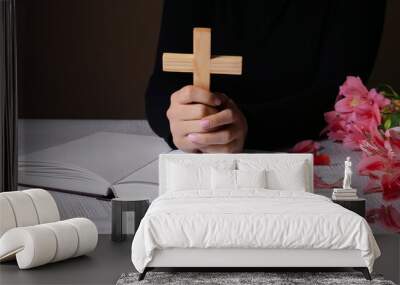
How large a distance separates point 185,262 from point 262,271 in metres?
0.46

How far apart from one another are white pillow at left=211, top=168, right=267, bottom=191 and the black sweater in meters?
0.43

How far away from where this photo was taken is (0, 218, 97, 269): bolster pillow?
3.99 metres

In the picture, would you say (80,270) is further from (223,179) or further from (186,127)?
(186,127)

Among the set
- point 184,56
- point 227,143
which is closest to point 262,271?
point 227,143

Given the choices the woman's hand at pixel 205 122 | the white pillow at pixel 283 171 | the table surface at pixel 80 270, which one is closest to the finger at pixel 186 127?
the woman's hand at pixel 205 122

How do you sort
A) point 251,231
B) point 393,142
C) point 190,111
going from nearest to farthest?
point 251,231
point 393,142
point 190,111

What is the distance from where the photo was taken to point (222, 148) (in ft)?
16.2

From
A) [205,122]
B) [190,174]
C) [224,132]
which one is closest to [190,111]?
[205,122]

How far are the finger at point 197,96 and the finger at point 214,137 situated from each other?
0.62 ft

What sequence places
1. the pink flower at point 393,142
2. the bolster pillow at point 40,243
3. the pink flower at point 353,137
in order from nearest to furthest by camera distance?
the bolster pillow at point 40,243, the pink flower at point 393,142, the pink flower at point 353,137

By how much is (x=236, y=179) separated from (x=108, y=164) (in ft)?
3.46

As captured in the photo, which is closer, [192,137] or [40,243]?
[40,243]

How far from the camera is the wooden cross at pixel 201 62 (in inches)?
187

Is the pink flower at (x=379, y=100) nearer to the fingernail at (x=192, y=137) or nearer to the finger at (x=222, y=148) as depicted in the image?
the finger at (x=222, y=148)
